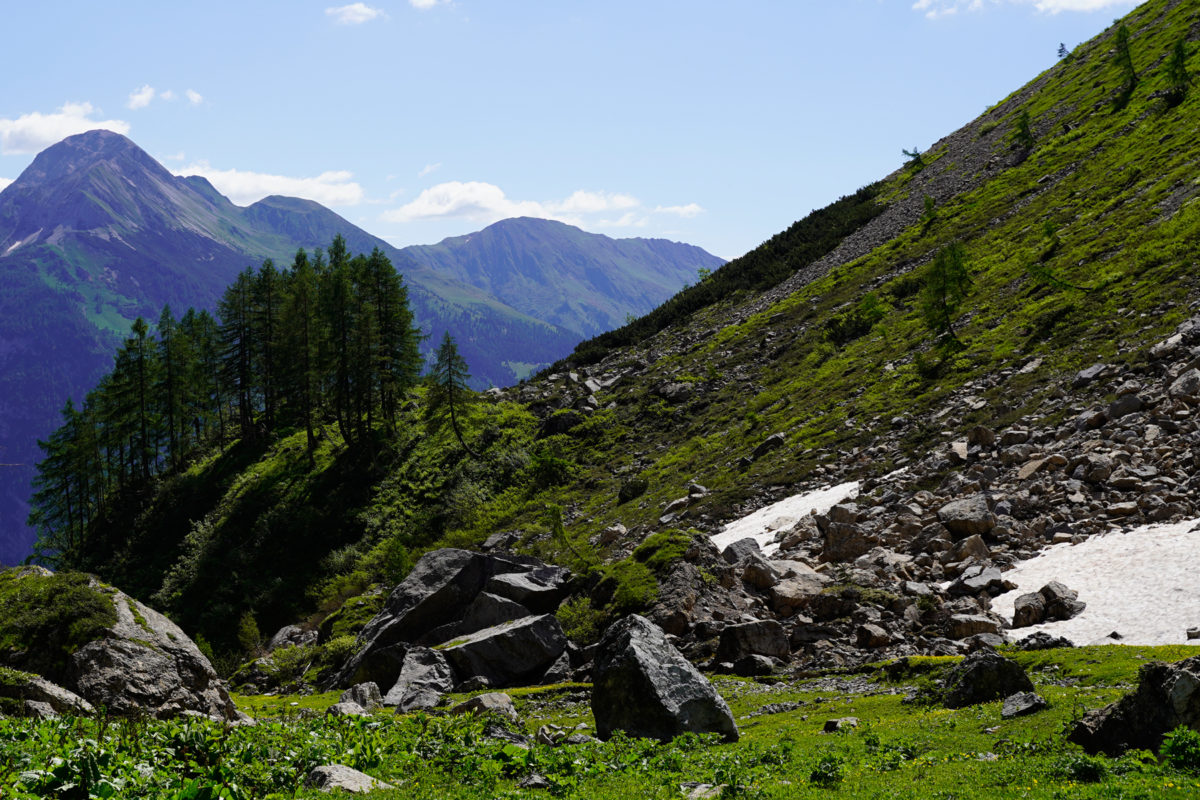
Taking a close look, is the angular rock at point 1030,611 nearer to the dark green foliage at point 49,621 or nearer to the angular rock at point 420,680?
the angular rock at point 420,680

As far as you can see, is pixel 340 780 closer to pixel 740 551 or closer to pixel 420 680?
pixel 420 680

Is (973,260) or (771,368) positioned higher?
(973,260)

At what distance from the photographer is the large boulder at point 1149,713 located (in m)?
10.5

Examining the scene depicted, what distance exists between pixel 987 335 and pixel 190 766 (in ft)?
152

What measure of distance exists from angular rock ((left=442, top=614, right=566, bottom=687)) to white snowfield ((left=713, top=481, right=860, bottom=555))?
9109 mm

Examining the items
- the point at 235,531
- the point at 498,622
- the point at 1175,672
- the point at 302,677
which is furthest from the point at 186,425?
the point at 1175,672

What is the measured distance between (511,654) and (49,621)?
14.6m

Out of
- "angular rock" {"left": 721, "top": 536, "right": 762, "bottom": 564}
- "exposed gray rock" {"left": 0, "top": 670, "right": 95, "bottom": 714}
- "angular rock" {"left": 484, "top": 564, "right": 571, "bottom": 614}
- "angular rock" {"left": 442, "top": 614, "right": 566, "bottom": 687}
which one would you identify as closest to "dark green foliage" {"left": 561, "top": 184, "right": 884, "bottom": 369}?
"angular rock" {"left": 484, "top": 564, "right": 571, "bottom": 614}

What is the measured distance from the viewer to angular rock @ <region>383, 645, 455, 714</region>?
901 inches

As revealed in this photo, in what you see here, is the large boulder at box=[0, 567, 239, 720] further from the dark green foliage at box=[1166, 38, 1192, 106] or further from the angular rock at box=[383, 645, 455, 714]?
the dark green foliage at box=[1166, 38, 1192, 106]

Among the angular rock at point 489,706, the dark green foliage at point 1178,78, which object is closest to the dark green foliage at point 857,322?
the dark green foliage at point 1178,78

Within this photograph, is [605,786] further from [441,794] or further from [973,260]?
[973,260]

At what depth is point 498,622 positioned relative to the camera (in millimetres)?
30547

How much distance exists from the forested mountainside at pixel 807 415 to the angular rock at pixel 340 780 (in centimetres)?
1569
